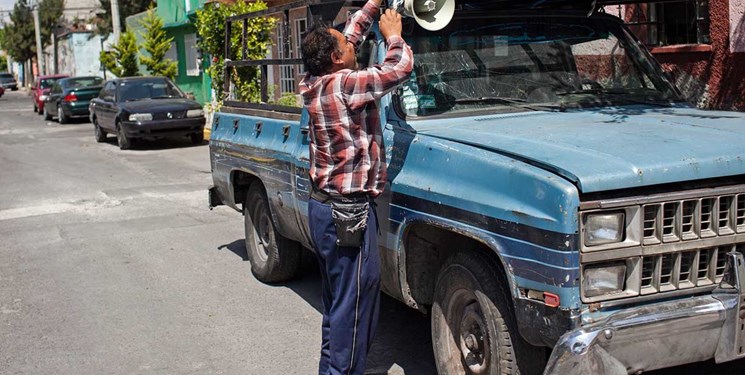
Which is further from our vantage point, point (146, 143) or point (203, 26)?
point (146, 143)

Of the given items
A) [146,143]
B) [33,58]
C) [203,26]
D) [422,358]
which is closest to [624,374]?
[422,358]

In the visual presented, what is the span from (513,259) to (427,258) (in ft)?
3.06

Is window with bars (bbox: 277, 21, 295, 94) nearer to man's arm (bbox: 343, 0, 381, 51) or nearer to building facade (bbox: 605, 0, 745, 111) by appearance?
man's arm (bbox: 343, 0, 381, 51)

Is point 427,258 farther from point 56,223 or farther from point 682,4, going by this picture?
point 682,4

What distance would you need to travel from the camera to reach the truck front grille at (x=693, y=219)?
3.55m

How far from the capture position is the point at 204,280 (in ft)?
24.0

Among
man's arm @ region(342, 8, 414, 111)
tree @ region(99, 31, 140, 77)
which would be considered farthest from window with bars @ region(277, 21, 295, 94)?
tree @ region(99, 31, 140, 77)

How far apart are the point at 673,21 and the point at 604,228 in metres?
8.80

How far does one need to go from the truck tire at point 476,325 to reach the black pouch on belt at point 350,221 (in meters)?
0.47

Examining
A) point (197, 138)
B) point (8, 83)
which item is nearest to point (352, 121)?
point (197, 138)

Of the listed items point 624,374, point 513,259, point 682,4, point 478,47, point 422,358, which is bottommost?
point 422,358

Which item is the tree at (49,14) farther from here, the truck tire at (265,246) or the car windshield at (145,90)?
the truck tire at (265,246)

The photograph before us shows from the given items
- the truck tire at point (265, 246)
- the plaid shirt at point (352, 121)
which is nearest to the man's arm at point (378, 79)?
the plaid shirt at point (352, 121)

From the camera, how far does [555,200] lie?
11.3 feet
